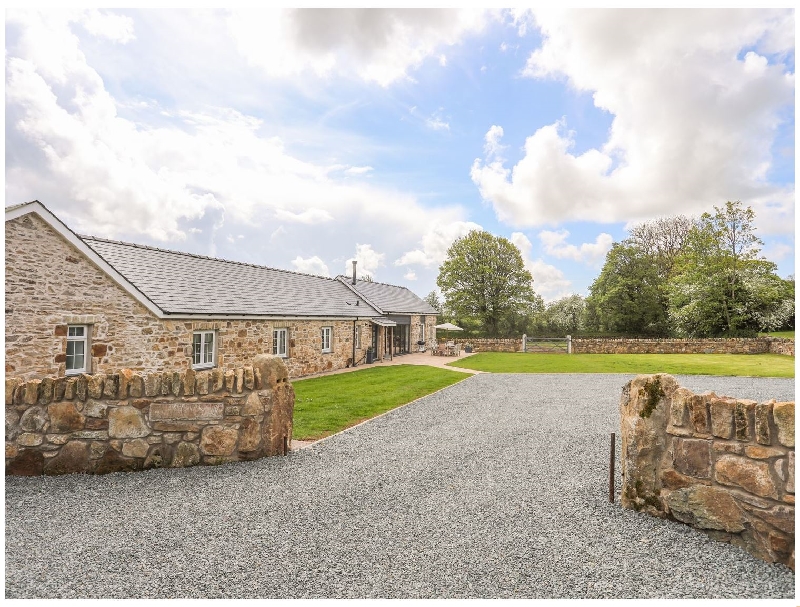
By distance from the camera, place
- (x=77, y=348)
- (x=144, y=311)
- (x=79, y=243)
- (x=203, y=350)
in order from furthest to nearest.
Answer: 1. (x=203, y=350)
2. (x=144, y=311)
3. (x=77, y=348)
4. (x=79, y=243)

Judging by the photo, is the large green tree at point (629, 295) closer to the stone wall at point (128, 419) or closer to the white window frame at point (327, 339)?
the white window frame at point (327, 339)

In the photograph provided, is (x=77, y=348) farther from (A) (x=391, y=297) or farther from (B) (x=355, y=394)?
(A) (x=391, y=297)

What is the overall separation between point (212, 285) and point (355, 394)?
8137mm

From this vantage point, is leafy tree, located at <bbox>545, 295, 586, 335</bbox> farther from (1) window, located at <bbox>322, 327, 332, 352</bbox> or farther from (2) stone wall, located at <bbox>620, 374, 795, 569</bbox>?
(2) stone wall, located at <bbox>620, 374, 795, 569</bbox>

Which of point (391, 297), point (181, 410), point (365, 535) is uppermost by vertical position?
point (391, 297)

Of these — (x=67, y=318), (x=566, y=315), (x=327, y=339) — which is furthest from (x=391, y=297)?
(x=67, y=318)

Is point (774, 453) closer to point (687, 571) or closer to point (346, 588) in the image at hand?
point (687, 571)

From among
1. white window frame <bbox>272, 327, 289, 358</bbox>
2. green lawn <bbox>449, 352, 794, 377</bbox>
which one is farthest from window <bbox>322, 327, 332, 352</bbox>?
green lawn <bbox>449, 352, 794, 377</bbox>

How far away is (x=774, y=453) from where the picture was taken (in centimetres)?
430

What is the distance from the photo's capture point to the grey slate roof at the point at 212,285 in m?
15.2

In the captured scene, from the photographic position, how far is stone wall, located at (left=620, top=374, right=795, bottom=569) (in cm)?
426

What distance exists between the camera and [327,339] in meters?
22.7

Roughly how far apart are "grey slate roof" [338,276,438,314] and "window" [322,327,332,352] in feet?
24.6

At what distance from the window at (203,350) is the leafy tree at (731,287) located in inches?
1337
